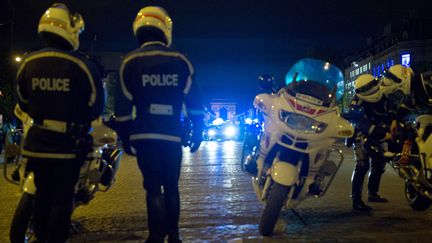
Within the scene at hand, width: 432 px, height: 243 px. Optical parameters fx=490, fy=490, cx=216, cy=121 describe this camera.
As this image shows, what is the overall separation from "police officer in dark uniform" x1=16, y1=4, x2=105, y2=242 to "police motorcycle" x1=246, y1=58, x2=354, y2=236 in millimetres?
1753

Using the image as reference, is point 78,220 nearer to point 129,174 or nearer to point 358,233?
point 358,233

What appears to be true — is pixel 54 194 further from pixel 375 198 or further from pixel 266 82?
pixel 375 198

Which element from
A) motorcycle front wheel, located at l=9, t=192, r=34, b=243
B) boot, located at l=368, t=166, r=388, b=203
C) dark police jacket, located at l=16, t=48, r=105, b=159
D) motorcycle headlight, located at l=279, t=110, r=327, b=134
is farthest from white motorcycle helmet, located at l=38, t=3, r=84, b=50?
boot, located at l=368, t=166, r=388, b=203

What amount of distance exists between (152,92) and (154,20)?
24.5 inches

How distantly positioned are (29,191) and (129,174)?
612 cm

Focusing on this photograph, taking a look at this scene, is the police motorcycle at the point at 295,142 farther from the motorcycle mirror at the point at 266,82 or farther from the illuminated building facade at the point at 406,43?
the illuminated building facade at the point at 406,43

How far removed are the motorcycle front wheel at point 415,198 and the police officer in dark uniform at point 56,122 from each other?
388cm

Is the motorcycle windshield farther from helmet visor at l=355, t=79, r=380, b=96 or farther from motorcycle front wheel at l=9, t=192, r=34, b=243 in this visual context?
motorcycle front wheel at l=9, t=192, r=34, b=243

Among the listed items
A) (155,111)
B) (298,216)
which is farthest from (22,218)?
(298,216)

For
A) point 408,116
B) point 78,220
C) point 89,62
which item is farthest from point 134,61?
point 408,116

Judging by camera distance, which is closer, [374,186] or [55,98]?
[55,98]

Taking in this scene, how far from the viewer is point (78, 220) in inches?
222

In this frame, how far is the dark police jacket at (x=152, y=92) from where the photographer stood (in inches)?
153

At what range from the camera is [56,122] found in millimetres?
3781
